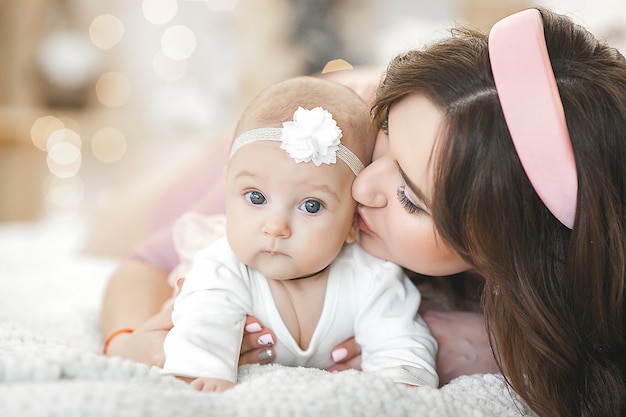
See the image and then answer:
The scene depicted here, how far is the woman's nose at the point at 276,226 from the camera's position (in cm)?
105

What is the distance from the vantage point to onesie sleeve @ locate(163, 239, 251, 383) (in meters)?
1.02

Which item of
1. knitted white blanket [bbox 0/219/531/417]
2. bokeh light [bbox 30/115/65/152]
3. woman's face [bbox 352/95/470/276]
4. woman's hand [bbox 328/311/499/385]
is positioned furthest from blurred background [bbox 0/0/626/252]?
knitted white blanket [bbox 0/219/531/417]

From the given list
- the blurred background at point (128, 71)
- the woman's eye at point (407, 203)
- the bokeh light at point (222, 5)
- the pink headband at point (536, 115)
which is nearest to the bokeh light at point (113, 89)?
the blurred background at point (128, 71)

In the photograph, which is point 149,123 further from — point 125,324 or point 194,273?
point 194,273

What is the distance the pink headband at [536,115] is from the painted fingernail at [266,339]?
458mm

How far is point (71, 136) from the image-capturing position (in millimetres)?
4340

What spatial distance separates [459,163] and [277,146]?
26 cm

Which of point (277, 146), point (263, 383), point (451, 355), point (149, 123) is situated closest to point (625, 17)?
point (451, 355)

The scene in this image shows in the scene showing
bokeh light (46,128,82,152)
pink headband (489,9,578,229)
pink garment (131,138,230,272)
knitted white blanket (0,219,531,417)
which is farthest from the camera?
bokeh light (46,128,82,152)

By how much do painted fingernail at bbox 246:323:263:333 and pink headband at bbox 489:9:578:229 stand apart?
0.46 meters

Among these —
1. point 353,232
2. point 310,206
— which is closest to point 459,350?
point 353,232

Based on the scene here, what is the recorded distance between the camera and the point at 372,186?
1076 mm

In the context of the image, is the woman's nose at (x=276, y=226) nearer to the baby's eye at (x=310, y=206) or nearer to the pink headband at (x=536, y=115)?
the baby's eye at (x=310, y=206)

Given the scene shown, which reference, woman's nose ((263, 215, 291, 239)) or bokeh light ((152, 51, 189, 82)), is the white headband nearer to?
woman's nose ((263, 215, 291, 239))
